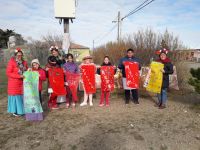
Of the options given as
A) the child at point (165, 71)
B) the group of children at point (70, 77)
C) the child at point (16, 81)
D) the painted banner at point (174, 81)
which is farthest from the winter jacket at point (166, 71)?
the child at point (16, 81)

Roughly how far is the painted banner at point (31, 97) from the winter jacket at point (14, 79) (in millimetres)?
289

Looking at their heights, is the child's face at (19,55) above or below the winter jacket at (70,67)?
above

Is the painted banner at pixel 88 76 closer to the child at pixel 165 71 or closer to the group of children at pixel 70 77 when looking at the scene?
the group of children at pixel 70 77

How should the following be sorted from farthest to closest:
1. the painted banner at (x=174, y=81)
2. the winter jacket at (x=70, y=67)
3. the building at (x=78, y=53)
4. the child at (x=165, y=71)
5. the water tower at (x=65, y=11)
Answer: the building at (x=78, y=53), the painted banner at (x=174, y=81), the water tower at (x=65, y=11), the winter jacket at (x=70, y=67), the child at (x=165, y=71)

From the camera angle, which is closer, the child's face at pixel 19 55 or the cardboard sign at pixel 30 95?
the cardboard sign at pixel 30 95

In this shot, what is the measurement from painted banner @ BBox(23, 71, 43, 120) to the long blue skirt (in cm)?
46

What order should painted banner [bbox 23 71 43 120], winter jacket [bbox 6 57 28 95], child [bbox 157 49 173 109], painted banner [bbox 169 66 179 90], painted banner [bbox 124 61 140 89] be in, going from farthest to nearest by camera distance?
painted banner [bbox 169 66 179 90] → painted banner [bbox 124 61 140 89] → child [bbox 157 49 173 109] → winter jacket [bbox 6 57 28 95] → painted banner [bbox 23 71 43 120]

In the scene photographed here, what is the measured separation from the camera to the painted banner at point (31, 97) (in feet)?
18.9

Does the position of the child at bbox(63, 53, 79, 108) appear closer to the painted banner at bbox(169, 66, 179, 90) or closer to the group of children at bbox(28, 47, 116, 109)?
the group of children at bbox(28, 47, 116, 109)

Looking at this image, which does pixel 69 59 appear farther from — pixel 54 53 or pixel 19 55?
pixel 19 55

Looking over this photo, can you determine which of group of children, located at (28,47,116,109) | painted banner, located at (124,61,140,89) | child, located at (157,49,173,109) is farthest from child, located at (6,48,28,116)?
child, located at (157,49,173,109)

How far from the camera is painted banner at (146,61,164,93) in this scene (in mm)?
6879

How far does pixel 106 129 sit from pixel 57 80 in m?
2.37

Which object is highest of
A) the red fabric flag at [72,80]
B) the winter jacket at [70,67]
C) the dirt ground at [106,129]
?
the winter jacket at [70,67]
